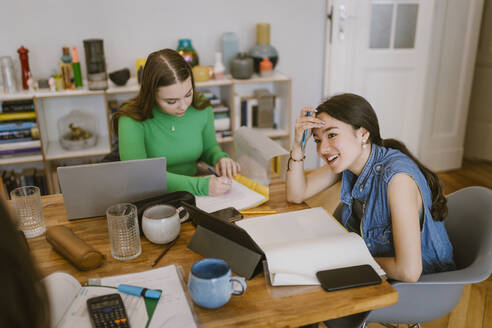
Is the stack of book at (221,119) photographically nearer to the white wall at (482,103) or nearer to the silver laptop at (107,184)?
the silver laptop at (107,184)

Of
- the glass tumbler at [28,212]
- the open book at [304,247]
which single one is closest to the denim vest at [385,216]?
the open book at [304,247]

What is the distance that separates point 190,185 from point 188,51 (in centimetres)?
180

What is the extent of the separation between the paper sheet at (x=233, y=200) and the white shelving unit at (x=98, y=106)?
5.41ft

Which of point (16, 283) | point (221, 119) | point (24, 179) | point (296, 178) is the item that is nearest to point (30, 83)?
→ point (24, 179)

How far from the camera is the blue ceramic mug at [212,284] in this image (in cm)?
102

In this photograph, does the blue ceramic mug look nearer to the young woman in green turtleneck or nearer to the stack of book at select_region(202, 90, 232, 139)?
the young woman in green turtleneck

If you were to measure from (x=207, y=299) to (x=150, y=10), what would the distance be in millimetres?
2706

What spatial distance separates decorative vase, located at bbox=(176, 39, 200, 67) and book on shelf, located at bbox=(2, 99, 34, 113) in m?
1.09

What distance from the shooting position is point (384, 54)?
11.9ft

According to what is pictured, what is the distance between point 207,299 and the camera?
3.38ft

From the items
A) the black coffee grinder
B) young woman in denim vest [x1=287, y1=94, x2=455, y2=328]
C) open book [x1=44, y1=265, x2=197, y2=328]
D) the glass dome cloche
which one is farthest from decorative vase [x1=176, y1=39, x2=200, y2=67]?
open book [x1=44, y1=265, x2=197, y2=328]

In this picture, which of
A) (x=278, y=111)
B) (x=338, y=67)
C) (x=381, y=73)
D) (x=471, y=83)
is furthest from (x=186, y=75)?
(x=471, y=83)

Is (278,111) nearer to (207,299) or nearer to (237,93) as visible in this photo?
(237,93)

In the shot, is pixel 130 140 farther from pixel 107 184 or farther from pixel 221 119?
pixel 221 119
